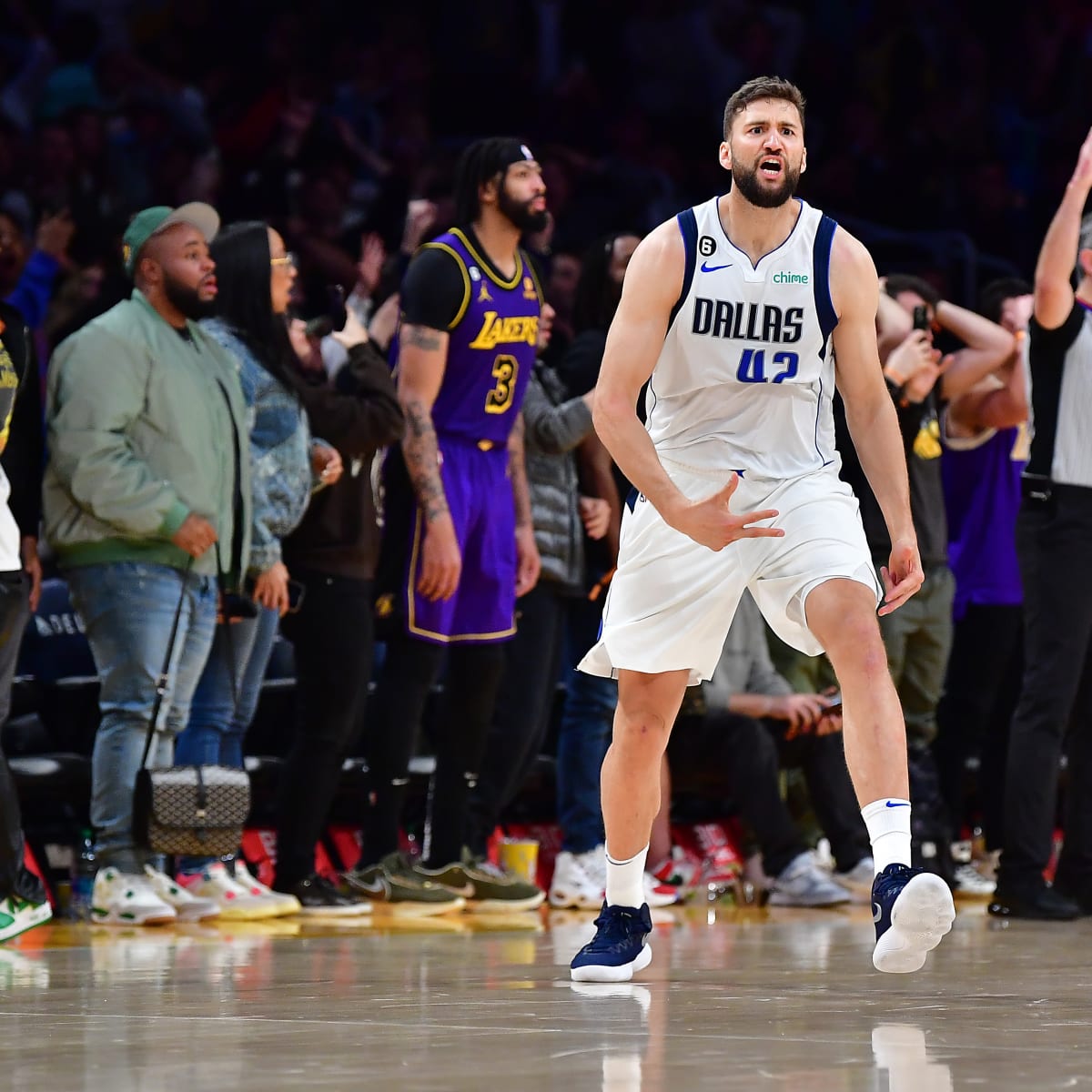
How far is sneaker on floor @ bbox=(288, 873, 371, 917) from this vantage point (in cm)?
597

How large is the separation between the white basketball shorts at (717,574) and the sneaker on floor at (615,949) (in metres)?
0.54

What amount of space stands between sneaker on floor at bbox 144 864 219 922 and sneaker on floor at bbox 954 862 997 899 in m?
3.01

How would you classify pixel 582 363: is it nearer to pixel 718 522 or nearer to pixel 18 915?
pixel 18 915

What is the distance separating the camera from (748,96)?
4133 millimetres

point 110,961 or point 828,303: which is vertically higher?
point 828,303

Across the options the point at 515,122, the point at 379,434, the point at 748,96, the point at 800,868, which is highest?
the point at 515,122

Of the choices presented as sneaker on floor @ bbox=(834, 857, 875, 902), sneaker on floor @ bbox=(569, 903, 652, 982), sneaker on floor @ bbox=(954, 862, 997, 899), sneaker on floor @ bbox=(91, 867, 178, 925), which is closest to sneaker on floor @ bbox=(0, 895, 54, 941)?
sneaker on floor @ bbox=(91, 867, 178, 925)

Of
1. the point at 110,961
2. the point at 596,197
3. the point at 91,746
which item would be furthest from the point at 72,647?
the point at 596,197

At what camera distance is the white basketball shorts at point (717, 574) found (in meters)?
3.98

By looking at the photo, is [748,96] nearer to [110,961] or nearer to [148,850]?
[110,961]

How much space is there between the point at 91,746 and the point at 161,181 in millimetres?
3558

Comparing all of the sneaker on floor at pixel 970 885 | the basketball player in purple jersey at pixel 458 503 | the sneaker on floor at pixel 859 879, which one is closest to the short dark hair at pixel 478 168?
the basketball player in purple jersey at pixel 458 503

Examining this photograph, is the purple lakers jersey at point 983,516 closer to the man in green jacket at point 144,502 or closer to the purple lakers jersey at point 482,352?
the purple lakers jersey at point 482,352

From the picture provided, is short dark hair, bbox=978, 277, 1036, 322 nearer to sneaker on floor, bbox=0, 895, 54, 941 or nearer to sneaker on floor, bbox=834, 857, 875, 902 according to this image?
sneaker on floor, bbox=834, 857, 875, 902
